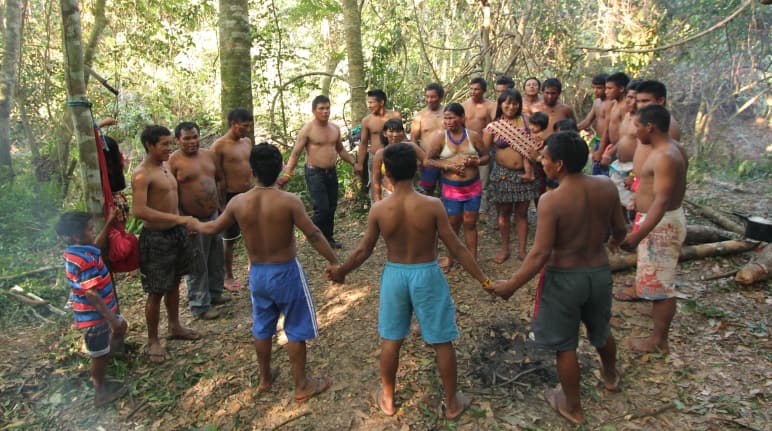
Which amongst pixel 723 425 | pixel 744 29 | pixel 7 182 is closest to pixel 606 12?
pixel 744 29

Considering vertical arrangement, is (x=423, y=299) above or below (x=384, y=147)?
below

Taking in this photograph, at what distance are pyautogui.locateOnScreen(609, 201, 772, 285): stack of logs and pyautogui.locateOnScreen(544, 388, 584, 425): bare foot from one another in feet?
8.15

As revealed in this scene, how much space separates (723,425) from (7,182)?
11413mm

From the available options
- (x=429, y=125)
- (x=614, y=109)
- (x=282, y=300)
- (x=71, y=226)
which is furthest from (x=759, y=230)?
(x=71, y=226)

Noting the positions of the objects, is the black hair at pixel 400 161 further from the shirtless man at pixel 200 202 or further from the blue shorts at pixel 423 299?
the shirtless man at pixel 200 202

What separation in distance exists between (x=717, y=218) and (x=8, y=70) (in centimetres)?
1241

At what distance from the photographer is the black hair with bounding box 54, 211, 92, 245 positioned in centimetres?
323

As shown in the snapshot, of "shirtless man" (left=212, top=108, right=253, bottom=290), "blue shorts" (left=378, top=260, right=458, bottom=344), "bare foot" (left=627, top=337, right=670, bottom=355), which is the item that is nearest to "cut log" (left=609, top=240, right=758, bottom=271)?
"bare foot" (left=627, top=337, right=670, bottom=355)

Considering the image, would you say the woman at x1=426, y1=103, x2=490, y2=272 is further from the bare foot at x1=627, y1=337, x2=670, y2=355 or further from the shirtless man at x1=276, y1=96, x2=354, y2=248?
the bare foot at x1=627, y1=337, x2=670, y2=355

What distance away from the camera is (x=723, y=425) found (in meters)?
2.97

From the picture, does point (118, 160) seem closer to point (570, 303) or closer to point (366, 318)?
point (366, 318)

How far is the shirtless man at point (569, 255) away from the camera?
2793 millimetres

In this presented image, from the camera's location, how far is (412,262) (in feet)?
9.71

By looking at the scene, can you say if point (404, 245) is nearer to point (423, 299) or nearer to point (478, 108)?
point (423, 299)
